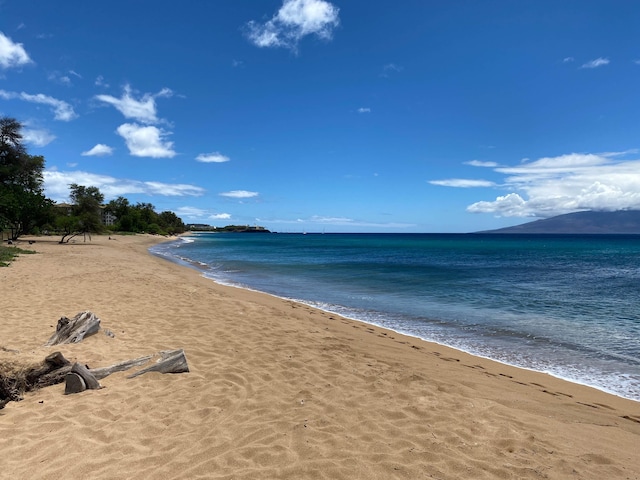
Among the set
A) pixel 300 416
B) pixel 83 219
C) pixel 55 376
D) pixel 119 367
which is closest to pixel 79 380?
pixel 55 376

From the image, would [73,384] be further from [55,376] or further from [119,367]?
[119,367]

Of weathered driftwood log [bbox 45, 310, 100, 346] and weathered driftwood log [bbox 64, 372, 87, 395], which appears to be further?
weathered driftwood log [bbox 45, 310, 100, 346]

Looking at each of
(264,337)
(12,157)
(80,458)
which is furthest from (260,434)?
(12,157)

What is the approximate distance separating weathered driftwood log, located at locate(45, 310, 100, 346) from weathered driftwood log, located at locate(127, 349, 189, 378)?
6.21 feet

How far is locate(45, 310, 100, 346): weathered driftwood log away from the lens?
6.69 metres

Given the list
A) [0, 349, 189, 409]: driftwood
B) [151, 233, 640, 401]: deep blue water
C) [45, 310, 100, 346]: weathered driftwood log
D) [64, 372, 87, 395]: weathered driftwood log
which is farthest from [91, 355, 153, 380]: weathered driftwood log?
[151, 233, 640, 401]: deep blue water

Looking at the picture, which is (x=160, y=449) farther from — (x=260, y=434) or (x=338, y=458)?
(x=338, y=458)

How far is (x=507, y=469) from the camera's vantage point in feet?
12.1

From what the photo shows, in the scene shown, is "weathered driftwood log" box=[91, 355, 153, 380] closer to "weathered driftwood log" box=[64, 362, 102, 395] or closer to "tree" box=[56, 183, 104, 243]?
"weathered driftwood log" box=[64, 362, 102, 395]

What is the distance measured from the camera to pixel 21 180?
4259 centimetres

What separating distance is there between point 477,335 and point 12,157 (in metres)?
52.1

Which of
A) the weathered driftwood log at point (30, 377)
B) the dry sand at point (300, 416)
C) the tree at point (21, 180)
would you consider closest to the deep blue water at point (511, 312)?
the dry sand at point (300, 416)

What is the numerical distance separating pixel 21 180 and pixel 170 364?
50189 mm

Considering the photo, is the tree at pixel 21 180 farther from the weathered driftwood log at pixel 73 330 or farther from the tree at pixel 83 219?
the weathered driftwood log at pixel 73 330
